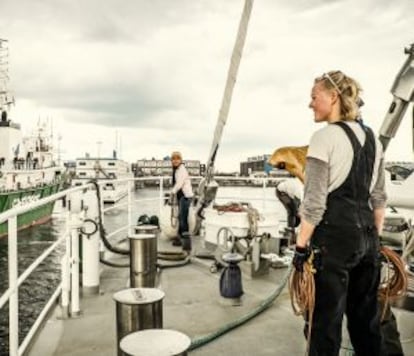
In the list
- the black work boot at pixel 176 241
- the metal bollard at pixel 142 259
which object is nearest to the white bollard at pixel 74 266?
the metal bollard at pixel 142 259

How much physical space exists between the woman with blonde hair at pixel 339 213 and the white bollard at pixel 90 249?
2.82 metres

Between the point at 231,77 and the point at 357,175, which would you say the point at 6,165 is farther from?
the point at 357,175

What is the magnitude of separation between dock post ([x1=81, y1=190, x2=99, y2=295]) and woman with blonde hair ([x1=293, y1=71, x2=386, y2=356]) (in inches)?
111

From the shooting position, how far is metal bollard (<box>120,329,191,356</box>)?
2.00m

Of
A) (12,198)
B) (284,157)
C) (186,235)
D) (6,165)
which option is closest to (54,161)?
(6,165)

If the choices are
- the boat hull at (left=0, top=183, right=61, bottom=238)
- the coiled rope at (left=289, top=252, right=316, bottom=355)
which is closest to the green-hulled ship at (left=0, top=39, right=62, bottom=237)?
the boat hull at (left=0, top=183, right=61, bottom=238)

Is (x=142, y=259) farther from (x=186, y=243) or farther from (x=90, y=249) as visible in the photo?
(x=186, y=243)

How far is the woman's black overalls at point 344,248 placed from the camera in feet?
7.00

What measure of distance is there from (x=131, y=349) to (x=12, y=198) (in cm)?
2765

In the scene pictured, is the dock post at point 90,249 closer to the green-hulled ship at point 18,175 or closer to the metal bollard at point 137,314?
the metal bollard at point 137,314

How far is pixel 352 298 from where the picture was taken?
231 centimetres

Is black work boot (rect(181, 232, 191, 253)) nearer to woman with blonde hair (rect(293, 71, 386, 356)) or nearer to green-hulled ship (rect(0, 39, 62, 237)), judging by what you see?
woman with blonde hair (rect(293, 71, 386, 356))

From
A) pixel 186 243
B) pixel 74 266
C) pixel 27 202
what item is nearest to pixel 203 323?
pixel 74 266

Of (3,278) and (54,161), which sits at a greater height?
(54,161)
